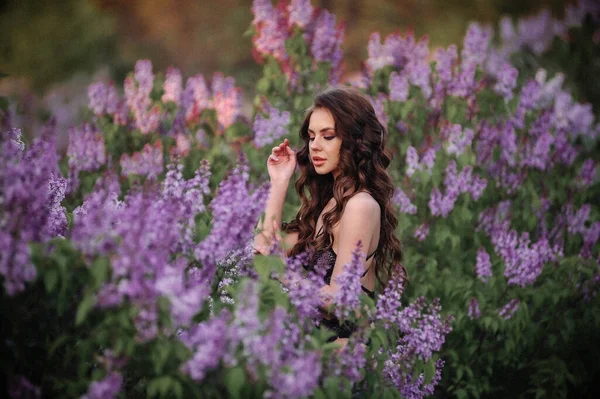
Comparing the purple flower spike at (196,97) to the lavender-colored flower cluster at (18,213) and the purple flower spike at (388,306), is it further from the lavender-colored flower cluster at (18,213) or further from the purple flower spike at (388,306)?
the purple flower spike at (388,306)

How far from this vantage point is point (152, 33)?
18.0m

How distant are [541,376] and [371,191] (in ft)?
6.40

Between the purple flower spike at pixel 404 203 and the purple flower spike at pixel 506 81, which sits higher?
the purple flower spike at pixel 506 81

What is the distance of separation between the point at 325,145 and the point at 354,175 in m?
0.22

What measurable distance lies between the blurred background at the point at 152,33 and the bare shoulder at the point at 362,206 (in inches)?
265

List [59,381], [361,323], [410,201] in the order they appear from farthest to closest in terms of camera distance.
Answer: [410,201] < [361,323] < [59,381]

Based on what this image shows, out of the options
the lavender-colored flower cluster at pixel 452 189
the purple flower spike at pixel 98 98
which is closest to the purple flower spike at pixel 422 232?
the lavender-colored flower cluster at pixel 452 189

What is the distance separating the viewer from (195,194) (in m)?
2.63

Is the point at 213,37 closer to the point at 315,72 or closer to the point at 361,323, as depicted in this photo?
the point at 315,72

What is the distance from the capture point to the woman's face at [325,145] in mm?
3363

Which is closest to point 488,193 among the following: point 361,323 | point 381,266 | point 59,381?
point 381,266

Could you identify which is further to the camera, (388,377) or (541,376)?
(541,376)

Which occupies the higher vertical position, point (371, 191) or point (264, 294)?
point (371, 191)

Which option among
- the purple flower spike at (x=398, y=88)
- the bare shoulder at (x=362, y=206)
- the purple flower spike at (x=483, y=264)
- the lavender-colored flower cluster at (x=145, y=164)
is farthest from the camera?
the purple flower spike at (x=398, y=88)
